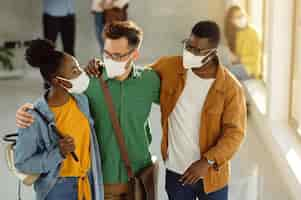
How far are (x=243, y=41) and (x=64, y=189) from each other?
5.43 metres

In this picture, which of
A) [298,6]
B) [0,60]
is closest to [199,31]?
[298,6]

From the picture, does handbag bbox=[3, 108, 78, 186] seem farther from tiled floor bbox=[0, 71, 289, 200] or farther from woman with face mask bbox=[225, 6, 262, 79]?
woman with face mask bbox=[225, 6, 262, 79]

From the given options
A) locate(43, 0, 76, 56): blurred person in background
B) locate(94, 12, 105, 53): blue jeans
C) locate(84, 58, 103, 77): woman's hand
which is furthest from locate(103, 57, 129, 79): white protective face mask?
locate(94, 12, 105, 53): blue jeans

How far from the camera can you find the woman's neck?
14.4 ft

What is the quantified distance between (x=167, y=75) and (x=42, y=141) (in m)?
0.85

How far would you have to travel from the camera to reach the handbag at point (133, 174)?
4.50 meters

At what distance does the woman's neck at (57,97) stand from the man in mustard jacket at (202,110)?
601 mm

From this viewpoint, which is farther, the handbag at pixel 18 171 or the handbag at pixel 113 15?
the handbag at pixel 113 15

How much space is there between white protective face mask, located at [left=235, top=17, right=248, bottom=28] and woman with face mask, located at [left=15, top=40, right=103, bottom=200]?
17.6 ft

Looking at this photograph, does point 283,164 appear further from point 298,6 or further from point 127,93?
point 127,93

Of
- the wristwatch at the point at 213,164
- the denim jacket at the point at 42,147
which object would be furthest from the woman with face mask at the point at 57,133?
the wristwatch at the point at 213,164

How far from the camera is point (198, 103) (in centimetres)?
456

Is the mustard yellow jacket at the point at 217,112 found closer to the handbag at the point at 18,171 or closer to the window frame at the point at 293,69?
the handbag at the point at 18,171

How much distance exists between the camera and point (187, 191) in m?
4.75
